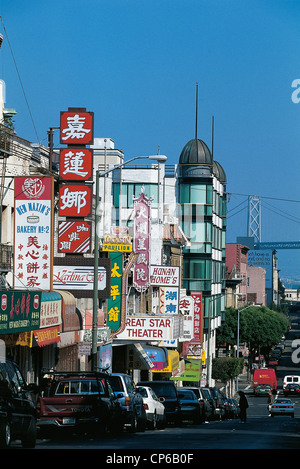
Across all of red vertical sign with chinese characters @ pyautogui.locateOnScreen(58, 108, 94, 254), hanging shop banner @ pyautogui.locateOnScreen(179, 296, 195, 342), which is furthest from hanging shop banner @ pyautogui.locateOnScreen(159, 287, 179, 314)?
red vertical sign with chinese characters @ pyautogui.locateOnScreen(58, 108, 94, 254)

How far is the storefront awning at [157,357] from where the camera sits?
54547mm

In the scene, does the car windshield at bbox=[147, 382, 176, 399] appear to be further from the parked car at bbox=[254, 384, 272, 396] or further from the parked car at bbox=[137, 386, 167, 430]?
the parked car at bbox=[254, 384, 272, 396]

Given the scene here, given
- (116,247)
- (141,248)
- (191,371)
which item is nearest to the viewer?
(116,247)

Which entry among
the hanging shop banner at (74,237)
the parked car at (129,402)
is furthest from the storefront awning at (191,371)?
the parked car at (129,402)

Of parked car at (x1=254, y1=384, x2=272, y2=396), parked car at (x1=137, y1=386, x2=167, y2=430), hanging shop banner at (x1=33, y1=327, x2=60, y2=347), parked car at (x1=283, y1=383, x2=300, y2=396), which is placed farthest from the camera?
parked car at (x1=254, y1=384, x2=272, y2=396)

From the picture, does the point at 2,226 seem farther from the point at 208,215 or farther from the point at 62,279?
the point at 208,215

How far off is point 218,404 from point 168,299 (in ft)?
42.4

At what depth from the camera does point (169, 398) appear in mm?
35750

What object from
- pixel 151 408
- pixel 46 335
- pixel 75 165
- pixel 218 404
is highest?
pixel 75 165

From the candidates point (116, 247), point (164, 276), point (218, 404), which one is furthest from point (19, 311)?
point (164, 276)

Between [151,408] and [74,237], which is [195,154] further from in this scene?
[151,408]

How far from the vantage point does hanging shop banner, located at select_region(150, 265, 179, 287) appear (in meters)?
58.5

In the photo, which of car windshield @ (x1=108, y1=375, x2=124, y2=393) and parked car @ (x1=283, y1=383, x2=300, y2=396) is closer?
car windshield @ (x1=108, y1=375, x2=124, y2=393)

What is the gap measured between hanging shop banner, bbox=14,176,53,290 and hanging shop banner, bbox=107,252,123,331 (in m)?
12.2
